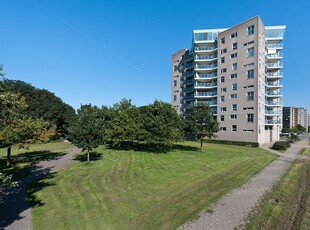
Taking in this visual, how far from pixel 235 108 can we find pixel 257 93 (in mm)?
6179

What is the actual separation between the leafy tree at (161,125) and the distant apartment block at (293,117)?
15472cm

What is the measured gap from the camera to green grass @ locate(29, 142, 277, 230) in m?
7.86

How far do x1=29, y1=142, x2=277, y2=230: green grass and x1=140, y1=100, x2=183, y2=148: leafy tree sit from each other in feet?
34.2

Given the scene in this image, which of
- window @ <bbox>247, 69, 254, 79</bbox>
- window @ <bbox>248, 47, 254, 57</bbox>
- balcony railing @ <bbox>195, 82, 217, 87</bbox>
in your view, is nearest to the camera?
window @ <bbox>247, 69, 254, 79</bbox>

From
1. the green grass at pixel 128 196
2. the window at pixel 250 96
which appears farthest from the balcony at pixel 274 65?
the green grass at pixel 128 196

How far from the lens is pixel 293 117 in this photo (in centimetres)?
16575

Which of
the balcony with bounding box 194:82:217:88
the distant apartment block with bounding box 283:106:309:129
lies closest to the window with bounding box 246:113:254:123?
the balcony with bounding box 194:82:217:88

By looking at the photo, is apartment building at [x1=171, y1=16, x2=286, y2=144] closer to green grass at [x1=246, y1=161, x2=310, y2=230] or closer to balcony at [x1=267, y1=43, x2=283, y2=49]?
balcony at [x1=267, y1=43, x2=283, y2=49]

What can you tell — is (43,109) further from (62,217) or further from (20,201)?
(62,217)

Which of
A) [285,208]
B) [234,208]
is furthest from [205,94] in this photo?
[234,208]

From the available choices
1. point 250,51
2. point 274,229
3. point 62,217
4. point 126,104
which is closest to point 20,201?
point 62,217

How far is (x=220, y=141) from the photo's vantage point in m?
45.2

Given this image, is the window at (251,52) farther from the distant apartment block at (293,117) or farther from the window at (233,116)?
the distant apartment block at (293,117)

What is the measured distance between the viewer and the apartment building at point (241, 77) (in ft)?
139
